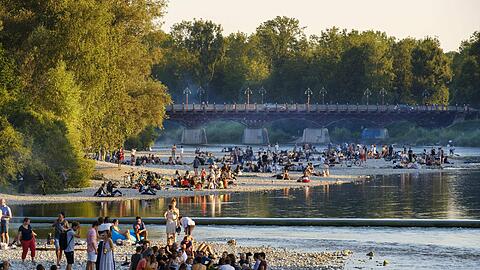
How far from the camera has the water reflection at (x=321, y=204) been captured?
53.5m

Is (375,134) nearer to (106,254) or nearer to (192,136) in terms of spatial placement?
(192,136)

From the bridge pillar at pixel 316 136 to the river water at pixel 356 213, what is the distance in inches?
3513

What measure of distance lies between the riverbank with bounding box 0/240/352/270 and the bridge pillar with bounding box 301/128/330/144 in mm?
131340

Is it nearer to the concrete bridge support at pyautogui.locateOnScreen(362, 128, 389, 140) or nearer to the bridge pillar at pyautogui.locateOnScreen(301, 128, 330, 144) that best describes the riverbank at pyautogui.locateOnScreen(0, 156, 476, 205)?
the bridge pillar at pyautogui.locateOnScreen(301, 128, 330, 144)

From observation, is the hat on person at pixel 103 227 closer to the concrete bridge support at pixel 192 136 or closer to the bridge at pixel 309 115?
the bridge at pixel 309 115

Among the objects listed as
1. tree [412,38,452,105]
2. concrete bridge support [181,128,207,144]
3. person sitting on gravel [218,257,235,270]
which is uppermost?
tree [412,38,452,105]

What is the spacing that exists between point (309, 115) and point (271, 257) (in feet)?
425

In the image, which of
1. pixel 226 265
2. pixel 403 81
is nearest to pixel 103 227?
pixel 226 265

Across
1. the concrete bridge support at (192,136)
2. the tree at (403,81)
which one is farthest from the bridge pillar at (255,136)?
the tree at (403,81)

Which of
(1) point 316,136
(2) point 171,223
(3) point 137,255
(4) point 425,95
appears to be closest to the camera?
(3) point 137,255

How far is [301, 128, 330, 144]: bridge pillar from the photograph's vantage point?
171m

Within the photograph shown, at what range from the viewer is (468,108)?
559 ft

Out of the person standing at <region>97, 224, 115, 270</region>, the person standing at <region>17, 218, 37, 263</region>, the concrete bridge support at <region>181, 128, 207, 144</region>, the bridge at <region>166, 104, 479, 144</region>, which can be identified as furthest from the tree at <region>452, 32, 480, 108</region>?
the person standing at <region>97, 224, 115, 270</region>

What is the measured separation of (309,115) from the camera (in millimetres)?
166750
